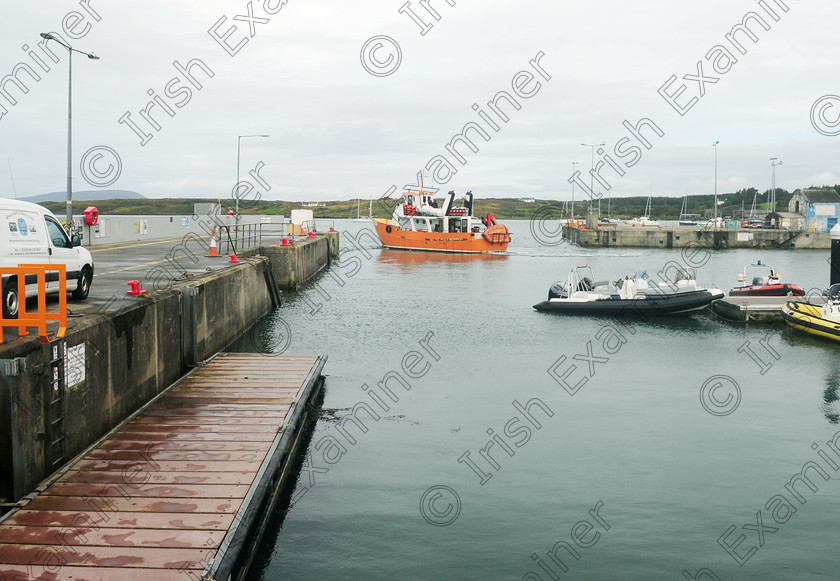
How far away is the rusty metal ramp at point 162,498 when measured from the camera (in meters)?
7.57

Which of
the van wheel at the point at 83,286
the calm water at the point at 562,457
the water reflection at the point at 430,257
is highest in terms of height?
the van wheel at the point at 83,286

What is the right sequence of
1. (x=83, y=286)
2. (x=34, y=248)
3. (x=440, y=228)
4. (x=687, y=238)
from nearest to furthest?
(x=34, y=248) < (x=83, y=286) < (x=440, y=228) < (x=687, y=238)

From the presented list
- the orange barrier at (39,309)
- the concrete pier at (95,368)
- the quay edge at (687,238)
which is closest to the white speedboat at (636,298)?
the concrete pier at (95,368)

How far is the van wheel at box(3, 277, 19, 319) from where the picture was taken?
445 inches

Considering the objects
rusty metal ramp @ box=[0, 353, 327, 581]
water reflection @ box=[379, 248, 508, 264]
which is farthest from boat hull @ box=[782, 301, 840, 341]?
water reflection @ box=[379, 248, 508, 264]

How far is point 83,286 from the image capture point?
15.4 m

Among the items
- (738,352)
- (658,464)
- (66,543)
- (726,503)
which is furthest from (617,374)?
(66,543)

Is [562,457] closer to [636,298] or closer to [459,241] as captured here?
[636,298]

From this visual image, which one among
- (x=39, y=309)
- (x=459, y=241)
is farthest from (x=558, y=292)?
(x=459, y=241)

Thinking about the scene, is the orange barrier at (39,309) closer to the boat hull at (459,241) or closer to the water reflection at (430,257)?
the water reflection at (430,257)

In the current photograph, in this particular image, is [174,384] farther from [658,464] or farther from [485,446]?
[658,464]

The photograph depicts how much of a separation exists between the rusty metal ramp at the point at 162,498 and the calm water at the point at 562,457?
1114 mm

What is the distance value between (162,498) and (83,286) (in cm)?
768

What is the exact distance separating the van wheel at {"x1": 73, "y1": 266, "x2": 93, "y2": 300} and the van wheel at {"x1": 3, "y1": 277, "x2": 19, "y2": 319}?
3.54 m
